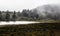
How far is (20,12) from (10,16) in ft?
0.43

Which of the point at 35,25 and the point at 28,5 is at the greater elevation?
the point at 28,5

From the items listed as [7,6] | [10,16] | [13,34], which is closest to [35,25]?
[13,34]

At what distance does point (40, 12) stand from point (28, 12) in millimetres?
113

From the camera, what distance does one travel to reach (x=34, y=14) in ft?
3.54

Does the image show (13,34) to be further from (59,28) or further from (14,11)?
(14,11)

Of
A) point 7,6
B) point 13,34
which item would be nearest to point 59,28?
point 13,34

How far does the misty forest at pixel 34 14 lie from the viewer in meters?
1.00

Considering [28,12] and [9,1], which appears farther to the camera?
[9,1]

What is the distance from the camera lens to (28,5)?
126 centimetres

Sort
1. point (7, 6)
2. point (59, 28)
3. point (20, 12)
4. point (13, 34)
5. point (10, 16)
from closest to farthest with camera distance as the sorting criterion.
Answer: point (13, 34) → point (59, 28) → point (10, 16) → point (20, 12) → point (7, 6)

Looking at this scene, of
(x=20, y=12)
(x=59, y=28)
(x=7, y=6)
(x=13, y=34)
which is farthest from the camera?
(x=7, y=6)

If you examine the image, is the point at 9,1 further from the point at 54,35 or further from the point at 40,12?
the point at 54,35

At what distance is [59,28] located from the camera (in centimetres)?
83

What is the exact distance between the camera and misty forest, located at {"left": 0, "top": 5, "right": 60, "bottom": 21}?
100cm
